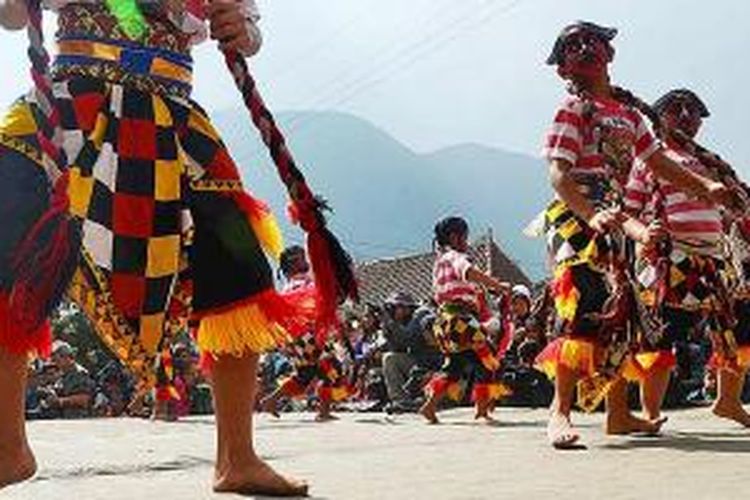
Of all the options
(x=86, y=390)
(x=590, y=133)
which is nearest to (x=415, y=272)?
(x=86, y=390)

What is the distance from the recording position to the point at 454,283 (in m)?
9.27

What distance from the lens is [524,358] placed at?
12.2 metres

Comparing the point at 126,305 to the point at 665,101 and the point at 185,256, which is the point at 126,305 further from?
the point at 665,101

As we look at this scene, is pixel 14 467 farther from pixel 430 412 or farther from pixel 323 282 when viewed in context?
pixel 430 412

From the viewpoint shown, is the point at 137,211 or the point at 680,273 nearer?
the point at 137,211

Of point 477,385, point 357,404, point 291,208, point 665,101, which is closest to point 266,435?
point 477,385

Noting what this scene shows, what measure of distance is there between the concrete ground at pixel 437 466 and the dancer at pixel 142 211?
0.43 metres

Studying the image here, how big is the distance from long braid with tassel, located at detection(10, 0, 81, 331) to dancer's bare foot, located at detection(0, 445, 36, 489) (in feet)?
1.08

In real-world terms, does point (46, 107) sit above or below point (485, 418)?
above

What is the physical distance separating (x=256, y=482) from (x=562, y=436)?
1.77 metres

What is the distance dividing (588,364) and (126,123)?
8.55 ft

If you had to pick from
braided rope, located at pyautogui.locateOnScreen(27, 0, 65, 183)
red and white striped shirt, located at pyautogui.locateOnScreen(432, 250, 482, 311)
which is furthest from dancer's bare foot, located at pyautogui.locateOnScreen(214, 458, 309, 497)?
red and white striped shirt, located at pyautogui.locateOnScreen(432, 250, 482, 311)

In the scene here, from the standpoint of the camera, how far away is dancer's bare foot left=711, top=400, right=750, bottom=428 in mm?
6402

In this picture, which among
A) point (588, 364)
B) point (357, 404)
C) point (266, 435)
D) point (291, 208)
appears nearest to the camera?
point (291, 208)
